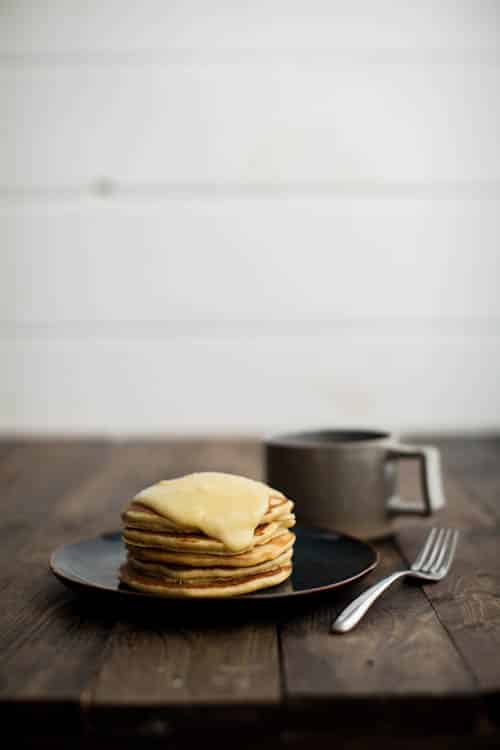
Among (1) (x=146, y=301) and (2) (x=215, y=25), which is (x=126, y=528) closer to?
(1) (x=146, y=301)

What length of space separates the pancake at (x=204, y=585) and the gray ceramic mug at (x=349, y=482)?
0.79 ft

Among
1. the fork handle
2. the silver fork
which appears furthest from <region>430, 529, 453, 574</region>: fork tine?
the fork handle

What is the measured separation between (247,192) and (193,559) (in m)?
2.11

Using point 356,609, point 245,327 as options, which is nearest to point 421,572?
point 356,609

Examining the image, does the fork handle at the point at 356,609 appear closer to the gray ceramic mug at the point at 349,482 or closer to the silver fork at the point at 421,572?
the silver fork at the point at 421,572

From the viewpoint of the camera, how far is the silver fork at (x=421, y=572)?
0.66 meters

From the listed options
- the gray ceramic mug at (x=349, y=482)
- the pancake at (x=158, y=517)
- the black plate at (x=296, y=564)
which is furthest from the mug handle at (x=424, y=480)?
the pancake at (x=158, y=517)

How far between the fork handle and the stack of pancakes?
61 mm

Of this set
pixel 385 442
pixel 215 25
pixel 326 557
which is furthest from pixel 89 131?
pixel 326 557

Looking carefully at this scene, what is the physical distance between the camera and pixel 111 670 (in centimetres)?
57

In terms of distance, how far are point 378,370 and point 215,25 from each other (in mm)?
1126

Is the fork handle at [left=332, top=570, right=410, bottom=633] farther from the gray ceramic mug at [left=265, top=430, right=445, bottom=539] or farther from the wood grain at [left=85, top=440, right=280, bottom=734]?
the gray ceramic mug at [left=265, top=430, right=445, bottom=539]

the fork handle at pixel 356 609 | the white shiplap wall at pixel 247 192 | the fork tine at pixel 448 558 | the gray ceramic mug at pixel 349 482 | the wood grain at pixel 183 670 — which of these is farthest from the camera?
the white shiplap wall at pixel 247 192

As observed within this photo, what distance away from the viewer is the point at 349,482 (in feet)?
3.07
